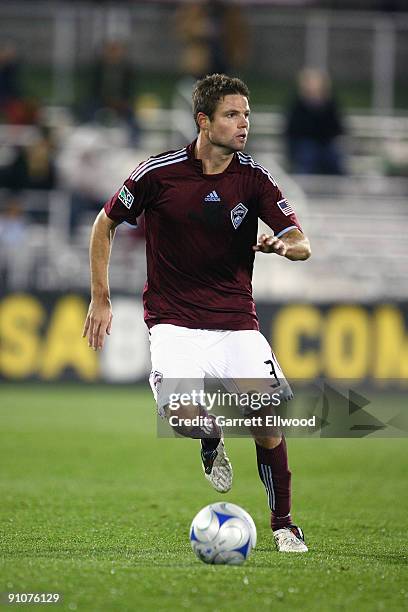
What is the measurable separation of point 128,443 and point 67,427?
108 cm

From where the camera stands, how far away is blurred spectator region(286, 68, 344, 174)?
18531 mm

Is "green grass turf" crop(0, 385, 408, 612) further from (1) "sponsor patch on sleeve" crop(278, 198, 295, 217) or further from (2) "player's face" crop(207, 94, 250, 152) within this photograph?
(2) "player's face" crop(207, 94, 250, 152)

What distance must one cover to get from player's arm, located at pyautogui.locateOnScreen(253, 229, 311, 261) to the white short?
551mm

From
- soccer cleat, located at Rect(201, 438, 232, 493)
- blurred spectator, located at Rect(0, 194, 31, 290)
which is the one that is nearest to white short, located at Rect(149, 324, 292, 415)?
soccer cleat, located at Rect(201, 438, 232, 493)

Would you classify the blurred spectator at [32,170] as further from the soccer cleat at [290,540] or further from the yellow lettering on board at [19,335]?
the soccer cleat at [290,540]

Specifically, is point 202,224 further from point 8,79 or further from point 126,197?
point 8,79

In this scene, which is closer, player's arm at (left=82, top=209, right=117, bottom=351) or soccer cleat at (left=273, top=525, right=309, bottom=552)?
soccer cleat at (left=273, top=525, right=309, bottom=552)

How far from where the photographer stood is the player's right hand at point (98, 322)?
6883 millimetres

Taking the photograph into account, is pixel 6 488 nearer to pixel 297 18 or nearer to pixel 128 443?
pixel 128 443

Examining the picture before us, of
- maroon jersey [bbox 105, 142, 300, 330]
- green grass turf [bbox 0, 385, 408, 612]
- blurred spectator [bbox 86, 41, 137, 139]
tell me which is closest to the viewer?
green grass turf [bbox 0, 385, 408, 612]

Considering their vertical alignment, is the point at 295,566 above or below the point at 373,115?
below

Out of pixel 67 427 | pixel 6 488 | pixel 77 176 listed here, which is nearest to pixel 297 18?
pixel 77 176

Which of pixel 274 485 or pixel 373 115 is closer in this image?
pixel 274 485

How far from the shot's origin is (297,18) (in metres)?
25.7
